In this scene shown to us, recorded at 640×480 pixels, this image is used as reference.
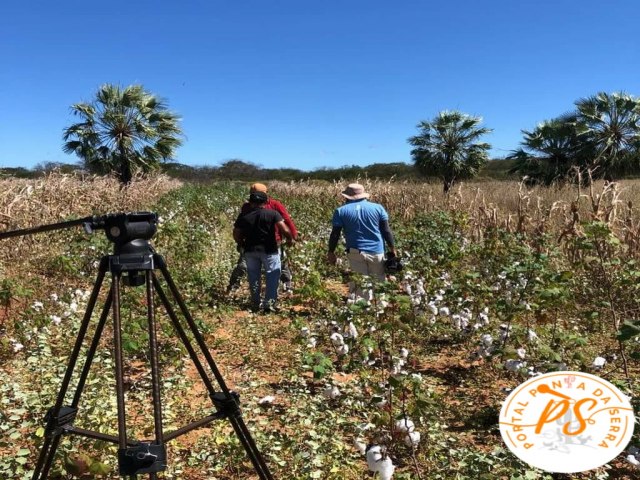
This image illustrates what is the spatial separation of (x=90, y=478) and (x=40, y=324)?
2462mm

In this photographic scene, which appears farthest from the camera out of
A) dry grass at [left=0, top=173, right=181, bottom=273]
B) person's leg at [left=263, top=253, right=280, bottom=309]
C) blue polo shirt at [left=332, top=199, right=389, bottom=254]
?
dry grass at [left=0, top=173, right=181, bottom=273]

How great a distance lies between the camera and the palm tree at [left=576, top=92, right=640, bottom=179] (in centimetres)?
1591

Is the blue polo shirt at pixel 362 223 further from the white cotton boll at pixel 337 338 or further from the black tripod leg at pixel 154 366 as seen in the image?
the black tripod leg at pixel 154 366

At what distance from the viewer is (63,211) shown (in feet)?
31.1

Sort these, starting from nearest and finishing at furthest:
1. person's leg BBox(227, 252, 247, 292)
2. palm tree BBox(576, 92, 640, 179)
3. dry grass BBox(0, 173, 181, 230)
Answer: person's leg BBox(227, 252, 247, 292)
dry grass BBox(0, 173, 181, 230)
palm tree BBox(576, 92, 640, 179)

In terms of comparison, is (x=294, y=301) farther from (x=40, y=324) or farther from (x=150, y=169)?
(x=150, y=169)

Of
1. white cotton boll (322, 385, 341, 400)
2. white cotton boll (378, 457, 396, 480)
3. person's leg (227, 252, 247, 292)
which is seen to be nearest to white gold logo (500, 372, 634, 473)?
white cotton boll (378, 457, 396, 480)

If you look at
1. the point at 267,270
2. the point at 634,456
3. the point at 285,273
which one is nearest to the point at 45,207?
the point at 285,273

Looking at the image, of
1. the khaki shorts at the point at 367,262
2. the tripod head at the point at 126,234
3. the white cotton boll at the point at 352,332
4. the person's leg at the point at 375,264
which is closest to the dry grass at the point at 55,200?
the khaki shorts at the point at 367,262

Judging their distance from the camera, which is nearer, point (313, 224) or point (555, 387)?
point (555, 387)

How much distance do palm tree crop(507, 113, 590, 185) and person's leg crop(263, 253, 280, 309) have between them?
12.8 meters

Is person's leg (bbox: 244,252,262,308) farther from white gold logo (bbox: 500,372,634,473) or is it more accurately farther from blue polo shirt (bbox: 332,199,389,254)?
white gold logo (bbox: 500,372,634,473)

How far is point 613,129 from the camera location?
16.2m

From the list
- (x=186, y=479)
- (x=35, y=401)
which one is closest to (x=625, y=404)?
(x=186, y=479)
